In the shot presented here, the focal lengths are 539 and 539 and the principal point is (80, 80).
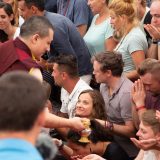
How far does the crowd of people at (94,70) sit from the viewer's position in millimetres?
3591

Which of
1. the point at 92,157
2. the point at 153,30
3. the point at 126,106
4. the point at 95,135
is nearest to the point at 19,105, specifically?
the point at 92,157

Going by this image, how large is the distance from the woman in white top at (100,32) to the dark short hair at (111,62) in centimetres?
64

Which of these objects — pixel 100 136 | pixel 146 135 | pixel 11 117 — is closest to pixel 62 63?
pixel 100 136

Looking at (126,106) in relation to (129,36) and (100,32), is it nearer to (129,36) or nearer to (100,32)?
(129,36)

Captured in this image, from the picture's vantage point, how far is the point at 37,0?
4.87 meters

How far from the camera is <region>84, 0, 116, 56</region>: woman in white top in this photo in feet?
16.6

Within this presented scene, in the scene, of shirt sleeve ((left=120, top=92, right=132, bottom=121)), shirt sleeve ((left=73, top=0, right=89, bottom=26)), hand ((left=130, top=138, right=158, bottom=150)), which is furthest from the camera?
shirt sleeve ((left=73, top=0, right=89, bottom=26))

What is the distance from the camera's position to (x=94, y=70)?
448 centimetres

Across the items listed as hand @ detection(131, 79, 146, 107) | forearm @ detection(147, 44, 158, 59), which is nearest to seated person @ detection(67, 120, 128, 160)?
hand @ detection(131, 79, 146, 107)

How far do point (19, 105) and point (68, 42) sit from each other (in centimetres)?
339

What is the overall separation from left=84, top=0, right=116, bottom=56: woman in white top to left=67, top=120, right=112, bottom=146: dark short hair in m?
1.14

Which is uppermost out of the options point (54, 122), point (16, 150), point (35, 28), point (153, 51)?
point (16, 150)

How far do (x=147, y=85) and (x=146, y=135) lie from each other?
2.10 ft

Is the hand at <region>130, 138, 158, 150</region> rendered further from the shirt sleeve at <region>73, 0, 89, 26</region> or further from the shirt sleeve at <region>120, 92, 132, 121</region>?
the shirt sleeve at <region>73, 0, 89, 26</region>
